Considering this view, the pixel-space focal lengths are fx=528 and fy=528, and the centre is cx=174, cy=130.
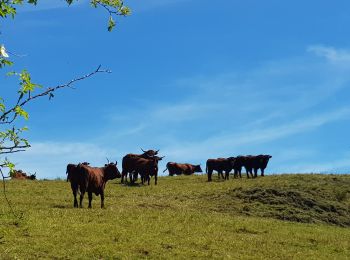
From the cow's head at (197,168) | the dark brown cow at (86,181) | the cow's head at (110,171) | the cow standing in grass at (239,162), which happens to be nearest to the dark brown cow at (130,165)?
the cow standing in grass at (239,162)

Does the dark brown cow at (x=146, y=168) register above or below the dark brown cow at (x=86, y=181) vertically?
above

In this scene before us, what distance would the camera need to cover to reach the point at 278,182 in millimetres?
37812

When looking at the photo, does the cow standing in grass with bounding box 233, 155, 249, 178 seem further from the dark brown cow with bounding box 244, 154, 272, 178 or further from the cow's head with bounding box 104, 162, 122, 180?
the cow's head with bounding box 104, 162, 122, 180

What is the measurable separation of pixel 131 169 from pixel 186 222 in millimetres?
19208

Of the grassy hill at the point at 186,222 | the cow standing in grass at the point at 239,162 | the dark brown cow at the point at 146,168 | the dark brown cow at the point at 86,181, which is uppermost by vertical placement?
the cow standing in grass at the point at 239,162

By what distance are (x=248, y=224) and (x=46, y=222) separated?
372 inches

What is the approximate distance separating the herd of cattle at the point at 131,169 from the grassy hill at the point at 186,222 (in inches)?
49.0

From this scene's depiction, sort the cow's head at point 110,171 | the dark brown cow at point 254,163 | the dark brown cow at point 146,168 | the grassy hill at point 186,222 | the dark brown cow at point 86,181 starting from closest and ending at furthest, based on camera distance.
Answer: the grassy hill at point 186,222 → the dark brown cow at point 86,181 → the cow's head at point 110,171 → the dark brown cow at point 146,168 → the dark brown cow at point 254,163

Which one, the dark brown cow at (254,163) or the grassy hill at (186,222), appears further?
the dark brown cow at (254,163)

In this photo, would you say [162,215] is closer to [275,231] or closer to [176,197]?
[275,231]

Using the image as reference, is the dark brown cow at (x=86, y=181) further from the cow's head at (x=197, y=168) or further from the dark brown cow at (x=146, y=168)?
the cow's head at (x=197, y=168)

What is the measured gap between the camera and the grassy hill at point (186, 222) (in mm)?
17719

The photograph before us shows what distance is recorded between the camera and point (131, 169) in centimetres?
4216

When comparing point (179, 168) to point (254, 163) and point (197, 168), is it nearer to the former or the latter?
point (197, 168)
